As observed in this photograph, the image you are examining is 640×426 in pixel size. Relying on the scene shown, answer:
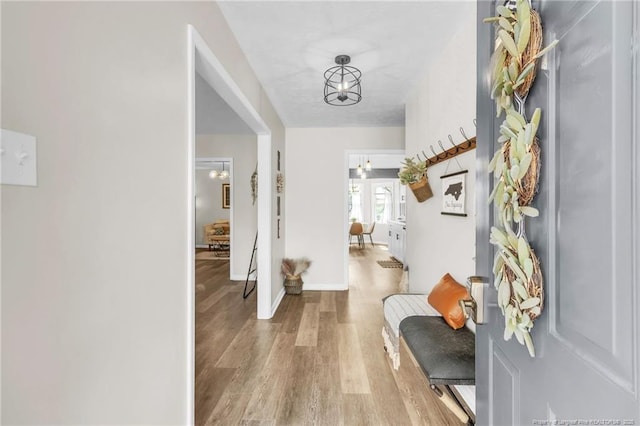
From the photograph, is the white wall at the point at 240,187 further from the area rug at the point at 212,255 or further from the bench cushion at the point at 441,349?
the bench cushion at the point at 441,349

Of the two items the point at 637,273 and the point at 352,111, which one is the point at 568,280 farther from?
the point at 352,111

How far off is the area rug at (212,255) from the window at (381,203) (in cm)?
527

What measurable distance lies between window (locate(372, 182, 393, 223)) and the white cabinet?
264cm

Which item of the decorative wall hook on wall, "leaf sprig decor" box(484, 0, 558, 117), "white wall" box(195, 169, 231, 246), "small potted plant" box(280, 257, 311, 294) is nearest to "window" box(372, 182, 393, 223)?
"white wall" box(195, 169, 231, 246)

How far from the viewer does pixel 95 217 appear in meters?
0.88

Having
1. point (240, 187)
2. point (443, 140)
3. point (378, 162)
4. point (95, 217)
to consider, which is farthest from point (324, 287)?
point (378, 162)

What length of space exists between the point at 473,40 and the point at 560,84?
59.1 inches

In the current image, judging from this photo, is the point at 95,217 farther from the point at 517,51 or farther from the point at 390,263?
the point at 390,263

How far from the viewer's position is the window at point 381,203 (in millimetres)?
10430

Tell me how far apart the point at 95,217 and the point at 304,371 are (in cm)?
192

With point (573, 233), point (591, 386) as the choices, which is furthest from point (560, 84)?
point (591, 386)

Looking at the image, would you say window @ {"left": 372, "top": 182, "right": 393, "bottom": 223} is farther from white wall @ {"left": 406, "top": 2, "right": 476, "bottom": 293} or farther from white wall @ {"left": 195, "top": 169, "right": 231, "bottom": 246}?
white wall @ {"left": 406, "top": 2, "right": 476, "bottom": 293}

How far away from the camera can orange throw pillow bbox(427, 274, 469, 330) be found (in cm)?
186

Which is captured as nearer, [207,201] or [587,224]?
[587,224]
